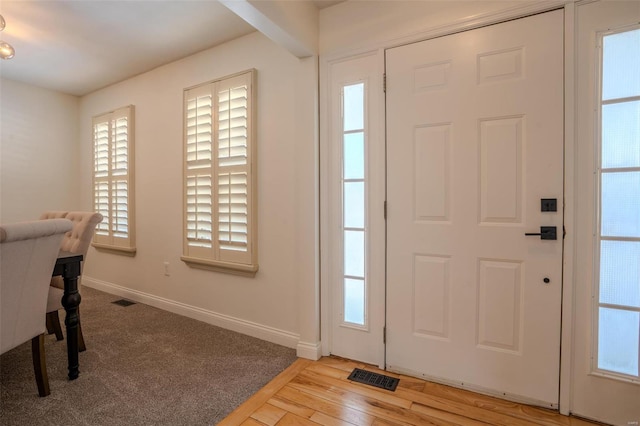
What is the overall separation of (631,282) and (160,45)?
3808mm

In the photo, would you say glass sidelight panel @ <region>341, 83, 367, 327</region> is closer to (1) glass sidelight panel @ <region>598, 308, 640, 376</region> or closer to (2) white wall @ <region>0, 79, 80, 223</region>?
(1) glass sidelight panel @ <region>598, 308, 640, 376</region>

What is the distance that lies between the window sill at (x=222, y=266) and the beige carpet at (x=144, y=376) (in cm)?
53

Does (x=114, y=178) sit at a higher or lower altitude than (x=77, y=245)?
higher

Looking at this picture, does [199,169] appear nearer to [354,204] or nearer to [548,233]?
[354,204]

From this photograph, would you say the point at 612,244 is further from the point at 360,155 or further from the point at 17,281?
the point at 17,281

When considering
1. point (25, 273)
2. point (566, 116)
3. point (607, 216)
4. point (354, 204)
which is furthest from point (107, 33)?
point (607, 216)

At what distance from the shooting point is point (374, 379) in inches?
75.3

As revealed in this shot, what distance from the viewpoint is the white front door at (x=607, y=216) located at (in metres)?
1.46

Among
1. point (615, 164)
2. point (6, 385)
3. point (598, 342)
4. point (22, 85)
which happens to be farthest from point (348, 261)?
point (22, 85)

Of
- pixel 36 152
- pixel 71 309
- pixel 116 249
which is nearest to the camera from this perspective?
pixel 71 309

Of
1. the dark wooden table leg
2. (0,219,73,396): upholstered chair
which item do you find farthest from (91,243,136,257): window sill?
(0,219,73,396): upholstered chair

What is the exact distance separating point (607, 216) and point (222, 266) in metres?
2.68

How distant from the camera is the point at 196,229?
290 cm

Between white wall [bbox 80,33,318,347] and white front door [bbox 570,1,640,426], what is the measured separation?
5.05 ft
